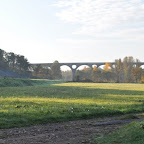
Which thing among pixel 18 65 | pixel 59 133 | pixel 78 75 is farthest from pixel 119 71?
pixel 59 133

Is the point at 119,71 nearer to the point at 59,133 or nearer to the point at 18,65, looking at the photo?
the point at 18,65

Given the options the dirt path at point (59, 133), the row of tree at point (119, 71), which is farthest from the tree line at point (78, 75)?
the dirt path at point (59, 133)

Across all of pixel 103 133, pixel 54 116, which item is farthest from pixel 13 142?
pixel 54 116

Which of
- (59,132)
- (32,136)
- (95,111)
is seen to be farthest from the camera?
(95,111)

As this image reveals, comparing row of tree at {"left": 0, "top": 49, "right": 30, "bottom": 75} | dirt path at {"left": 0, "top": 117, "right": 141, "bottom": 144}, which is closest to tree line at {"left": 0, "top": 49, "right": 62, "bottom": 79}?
row of tree at {"left": 0, "top": 49, "right": 30, "bottom": 75}

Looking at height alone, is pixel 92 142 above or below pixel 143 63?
below

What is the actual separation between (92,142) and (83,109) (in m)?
7.97

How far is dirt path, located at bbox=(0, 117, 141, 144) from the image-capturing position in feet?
33.0

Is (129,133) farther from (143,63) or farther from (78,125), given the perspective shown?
(143,63)

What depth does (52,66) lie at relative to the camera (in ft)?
530

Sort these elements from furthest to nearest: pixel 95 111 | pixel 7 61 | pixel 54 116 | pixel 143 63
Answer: pixel 143 63, pixel 7 61, pixel 95 111, pixel 54 116

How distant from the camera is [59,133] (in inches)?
451

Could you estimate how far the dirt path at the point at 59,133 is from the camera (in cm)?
1006

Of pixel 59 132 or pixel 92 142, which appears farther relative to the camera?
pixel 59 132
